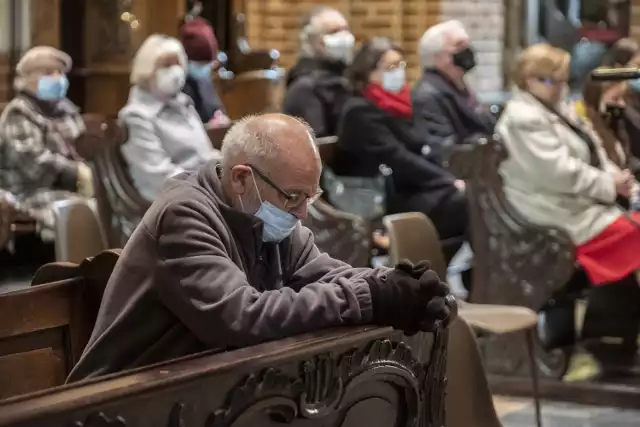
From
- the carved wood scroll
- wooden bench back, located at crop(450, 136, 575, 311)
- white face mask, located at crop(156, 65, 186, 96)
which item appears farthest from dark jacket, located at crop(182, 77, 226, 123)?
the carved wood scroll

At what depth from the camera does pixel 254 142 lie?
262cm

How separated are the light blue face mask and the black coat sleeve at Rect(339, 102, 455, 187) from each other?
11.5 feet

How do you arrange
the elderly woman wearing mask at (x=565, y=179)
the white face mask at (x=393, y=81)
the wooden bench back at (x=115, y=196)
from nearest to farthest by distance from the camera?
1. the elderly woman wearing mask at (x=565, y=179)
2. the wooden bench back at (x=115, y=196)
3. the white face mask at (x=393, y=81)

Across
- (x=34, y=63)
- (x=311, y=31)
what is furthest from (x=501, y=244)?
(x=34, y=63)

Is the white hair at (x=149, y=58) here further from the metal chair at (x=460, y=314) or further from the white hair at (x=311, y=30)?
the metal chair at (x=460, y=314)

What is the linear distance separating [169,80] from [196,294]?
397cm

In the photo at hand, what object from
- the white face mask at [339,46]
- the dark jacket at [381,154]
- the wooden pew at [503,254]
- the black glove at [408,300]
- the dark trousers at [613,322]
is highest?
the white face mask at [339,46]

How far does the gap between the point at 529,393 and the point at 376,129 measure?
1584mm

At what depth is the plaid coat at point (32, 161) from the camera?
685 cm

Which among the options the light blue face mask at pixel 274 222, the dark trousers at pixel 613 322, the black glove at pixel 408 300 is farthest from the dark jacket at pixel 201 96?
the black glove at pixel 408 300

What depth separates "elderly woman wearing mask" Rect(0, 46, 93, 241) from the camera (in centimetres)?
685

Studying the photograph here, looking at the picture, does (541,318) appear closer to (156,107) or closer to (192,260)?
(156,107)

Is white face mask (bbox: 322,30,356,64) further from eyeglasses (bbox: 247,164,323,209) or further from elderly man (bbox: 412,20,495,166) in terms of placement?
eyeglasses (bbox: 247,164,323,209)

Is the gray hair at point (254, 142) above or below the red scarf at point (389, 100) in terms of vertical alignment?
above
